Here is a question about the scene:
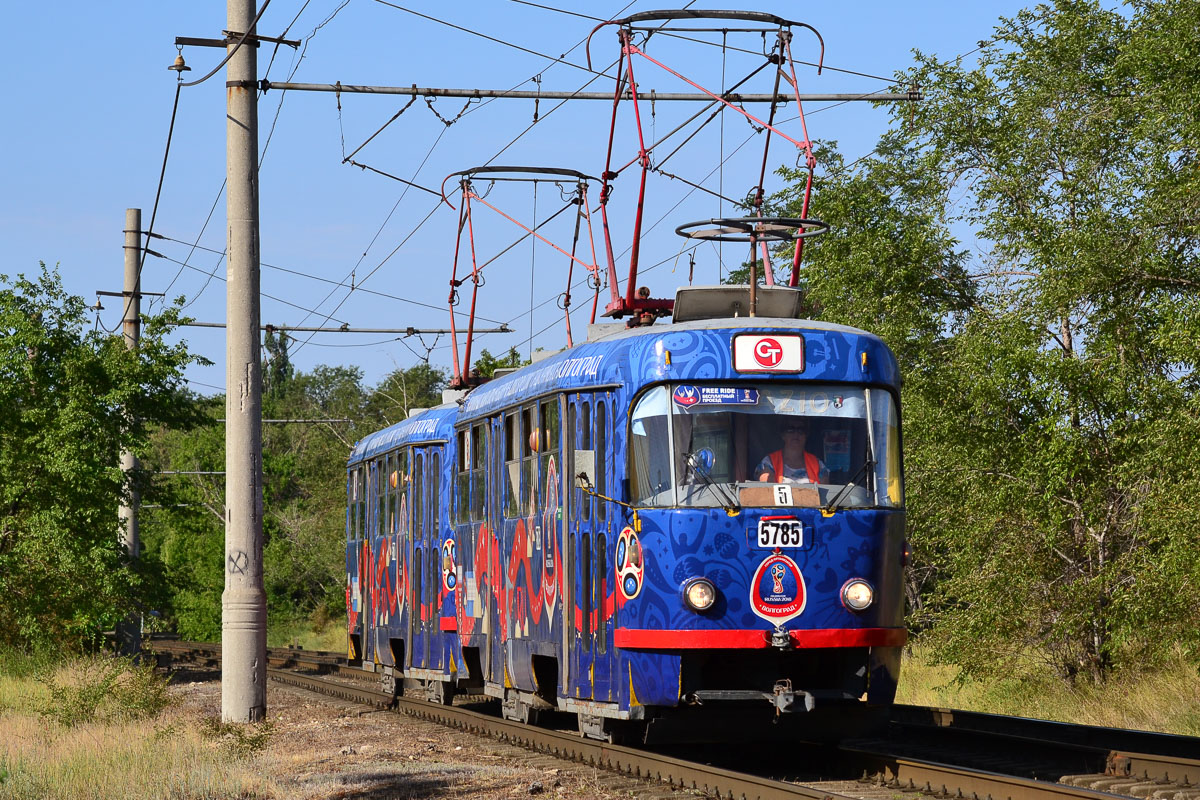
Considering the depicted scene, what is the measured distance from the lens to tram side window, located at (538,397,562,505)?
13414mm

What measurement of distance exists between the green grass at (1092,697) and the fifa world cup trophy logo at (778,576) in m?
6.17

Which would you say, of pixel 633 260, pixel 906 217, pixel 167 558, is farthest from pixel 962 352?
pixel 167 558

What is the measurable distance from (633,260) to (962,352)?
7.97 meters

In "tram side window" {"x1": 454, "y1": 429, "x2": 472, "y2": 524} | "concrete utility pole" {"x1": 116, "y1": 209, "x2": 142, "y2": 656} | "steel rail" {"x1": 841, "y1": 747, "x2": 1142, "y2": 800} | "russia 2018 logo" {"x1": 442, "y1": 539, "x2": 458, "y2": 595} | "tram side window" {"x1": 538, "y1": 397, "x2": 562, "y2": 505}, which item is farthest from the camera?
"concrete utility pole" {"x1": 116, "y1": 209, "x2": 142, "y2": 656}

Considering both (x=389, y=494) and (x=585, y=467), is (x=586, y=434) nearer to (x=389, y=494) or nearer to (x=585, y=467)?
(x=585, y=467)


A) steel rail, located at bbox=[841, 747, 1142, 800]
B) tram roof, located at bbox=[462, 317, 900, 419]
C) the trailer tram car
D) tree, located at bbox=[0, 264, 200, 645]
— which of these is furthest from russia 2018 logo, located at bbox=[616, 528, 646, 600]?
tree, located at bbox=[0, 264, 200, 645]

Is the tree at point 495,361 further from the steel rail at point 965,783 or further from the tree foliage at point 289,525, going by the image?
the steel rail at point 965,783

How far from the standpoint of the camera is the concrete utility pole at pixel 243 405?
15.1 metres

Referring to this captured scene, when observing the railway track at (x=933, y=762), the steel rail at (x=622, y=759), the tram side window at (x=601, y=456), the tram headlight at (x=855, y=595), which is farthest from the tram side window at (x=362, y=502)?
the tram headlight at (x=855, y=595)

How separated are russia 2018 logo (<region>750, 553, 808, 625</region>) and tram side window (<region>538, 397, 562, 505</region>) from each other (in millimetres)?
2452

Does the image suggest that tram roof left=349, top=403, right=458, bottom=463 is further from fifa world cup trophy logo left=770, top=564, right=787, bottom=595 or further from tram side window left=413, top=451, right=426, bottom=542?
fifa world cup trophy logo left=770, top=564, right=787, bottom=595

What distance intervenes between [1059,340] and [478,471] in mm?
8232

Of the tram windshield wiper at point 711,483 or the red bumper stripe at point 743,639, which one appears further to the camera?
the tram windshield wiper at point 711,483

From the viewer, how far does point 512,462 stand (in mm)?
14812
